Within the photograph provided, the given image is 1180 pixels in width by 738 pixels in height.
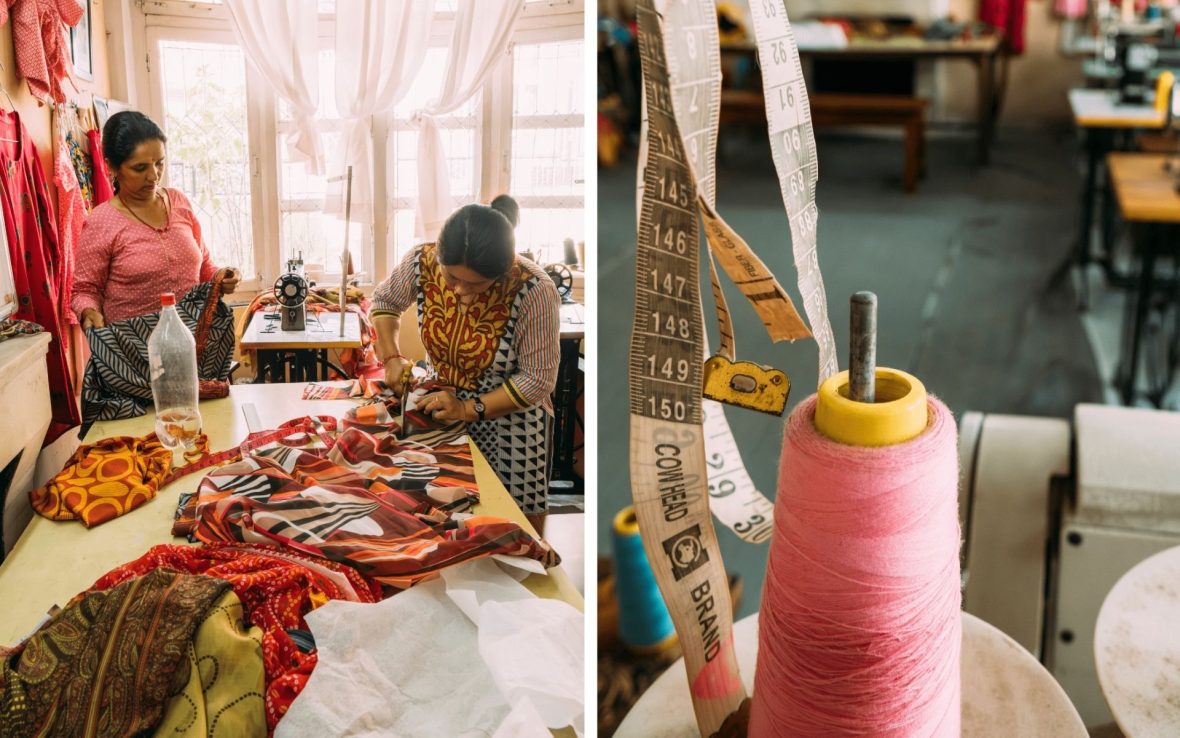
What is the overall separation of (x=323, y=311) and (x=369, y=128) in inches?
7.5

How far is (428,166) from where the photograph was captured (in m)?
1.06

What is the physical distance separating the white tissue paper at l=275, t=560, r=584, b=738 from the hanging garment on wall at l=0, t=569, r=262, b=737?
7 centimetres

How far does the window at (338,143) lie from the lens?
0.96 m

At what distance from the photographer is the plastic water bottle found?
990 mm

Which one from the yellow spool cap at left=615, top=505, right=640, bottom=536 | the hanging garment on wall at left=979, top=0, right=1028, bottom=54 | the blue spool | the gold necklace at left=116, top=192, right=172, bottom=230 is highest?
the hanging garment on wall at left=979, top=0, right=1028, bottom=54

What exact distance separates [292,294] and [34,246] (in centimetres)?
23

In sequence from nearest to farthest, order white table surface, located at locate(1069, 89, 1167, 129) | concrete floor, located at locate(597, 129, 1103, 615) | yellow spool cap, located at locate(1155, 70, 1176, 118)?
concrete floor, located at locate(597, 129, 1103, 615) < yellow spool cap, located at locate(1155, 70, 1176, 118) < white table surface, located at locate(1069, 89, 1167, 129)

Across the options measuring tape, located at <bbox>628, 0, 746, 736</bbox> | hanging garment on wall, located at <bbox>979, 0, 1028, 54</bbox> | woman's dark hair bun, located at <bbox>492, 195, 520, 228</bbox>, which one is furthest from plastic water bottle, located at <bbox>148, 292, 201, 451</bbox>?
hanging garment on wall, located at <bbox>979, 0, 1028, 54</bbox>

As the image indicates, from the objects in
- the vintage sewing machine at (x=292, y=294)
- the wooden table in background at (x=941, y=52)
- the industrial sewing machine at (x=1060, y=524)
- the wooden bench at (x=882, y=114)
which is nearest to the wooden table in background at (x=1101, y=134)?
the wooden bench at (x=882, y=114)

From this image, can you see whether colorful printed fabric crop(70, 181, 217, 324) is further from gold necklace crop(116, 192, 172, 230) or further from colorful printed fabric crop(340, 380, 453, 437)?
colorful printed fabric crop(340, 380, 453, 437)

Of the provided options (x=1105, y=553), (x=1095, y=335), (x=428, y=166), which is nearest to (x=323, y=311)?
(x=428, y=166)

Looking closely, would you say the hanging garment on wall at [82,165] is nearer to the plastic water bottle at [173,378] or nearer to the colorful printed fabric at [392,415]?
the plastic water bottle at [173,378]

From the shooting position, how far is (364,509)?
102cm

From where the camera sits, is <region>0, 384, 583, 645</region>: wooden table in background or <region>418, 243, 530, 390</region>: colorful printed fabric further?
<region>418, 243, 530, 390</region>: colorful printed fabric
